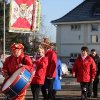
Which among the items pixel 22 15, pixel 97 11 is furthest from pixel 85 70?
pixel 97 11

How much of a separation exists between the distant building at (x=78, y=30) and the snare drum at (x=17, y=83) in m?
57.7

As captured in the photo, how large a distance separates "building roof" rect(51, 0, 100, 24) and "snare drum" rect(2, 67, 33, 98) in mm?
58429

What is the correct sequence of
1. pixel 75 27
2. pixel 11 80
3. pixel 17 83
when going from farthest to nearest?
pixel 75 27
pixel 11 80
pixel 17 83

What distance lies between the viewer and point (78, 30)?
70.2 m

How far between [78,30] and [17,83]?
6020 centimetres

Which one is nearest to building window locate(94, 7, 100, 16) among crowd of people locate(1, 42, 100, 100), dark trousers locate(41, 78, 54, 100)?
crowd of people locate(1, 42, 100, 100)

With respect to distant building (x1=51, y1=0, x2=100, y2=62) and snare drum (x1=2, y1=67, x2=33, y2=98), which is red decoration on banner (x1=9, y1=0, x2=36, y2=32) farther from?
distant building (x1=51, y1=0, x2=100, y2=62)

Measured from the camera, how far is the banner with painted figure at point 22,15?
18.1m

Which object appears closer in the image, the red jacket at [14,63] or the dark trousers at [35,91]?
the red jacket at [14,63]

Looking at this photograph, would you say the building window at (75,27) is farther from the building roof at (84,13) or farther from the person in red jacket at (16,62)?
the person in red jacket at (16,62)

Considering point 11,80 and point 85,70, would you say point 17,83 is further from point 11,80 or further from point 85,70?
point 85,70

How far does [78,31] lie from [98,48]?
13.8ft

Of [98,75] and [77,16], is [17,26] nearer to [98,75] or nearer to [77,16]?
[98,75]

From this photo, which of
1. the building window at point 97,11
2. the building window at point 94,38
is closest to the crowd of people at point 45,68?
the building window at point 94,38
